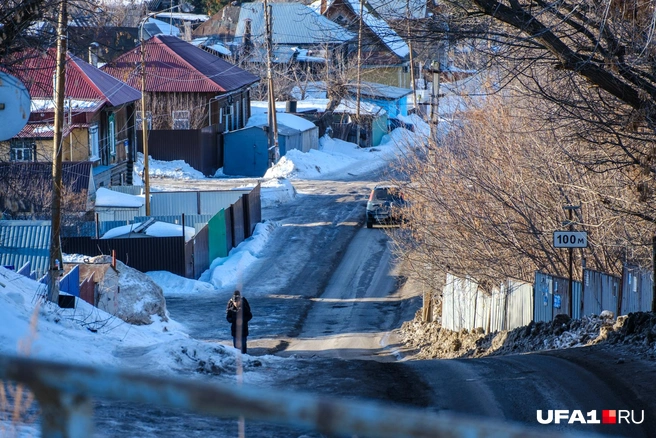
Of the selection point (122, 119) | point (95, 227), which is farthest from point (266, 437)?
point (122, 119)

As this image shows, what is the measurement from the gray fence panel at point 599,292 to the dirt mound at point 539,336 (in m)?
0.74

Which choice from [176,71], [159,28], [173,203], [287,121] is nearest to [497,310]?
[173,203]

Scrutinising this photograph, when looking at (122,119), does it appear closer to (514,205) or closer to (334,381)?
(514,205)

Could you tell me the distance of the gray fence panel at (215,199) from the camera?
3117 cm

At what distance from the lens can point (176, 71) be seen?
144ft

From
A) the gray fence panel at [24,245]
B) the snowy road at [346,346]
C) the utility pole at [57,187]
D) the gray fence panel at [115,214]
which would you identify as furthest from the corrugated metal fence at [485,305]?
the gray fence panel at [115,214]

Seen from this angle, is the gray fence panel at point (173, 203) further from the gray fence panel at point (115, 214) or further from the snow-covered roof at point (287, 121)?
the snow-covered roof at point (287, 121)

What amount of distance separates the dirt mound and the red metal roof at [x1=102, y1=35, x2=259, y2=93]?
28.0 metres

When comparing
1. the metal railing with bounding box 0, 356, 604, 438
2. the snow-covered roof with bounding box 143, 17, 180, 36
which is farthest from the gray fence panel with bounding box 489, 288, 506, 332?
the snow-covered roof with bounding box 143, 17, 180, 36

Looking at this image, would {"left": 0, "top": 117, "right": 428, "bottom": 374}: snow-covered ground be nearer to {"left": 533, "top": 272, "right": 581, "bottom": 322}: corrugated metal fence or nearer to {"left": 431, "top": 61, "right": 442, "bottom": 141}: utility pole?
{"left": 431, "top": 61, "right": 442, "bottom": 141}: utility pole

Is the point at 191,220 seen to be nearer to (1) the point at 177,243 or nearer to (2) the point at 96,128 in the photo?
(1) the point at 177,243

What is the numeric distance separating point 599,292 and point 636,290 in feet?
3.10

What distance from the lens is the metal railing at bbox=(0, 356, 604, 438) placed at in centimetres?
126

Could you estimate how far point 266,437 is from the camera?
244 inches
